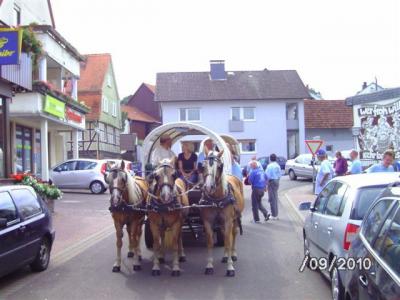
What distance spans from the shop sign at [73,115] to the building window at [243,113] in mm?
21924

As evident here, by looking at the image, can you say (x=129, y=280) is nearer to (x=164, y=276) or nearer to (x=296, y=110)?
(x=164, y=276)

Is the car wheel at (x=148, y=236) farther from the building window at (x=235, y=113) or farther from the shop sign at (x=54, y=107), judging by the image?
the building window at (x=235, y=113)

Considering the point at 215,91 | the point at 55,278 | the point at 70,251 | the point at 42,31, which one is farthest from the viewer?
the point at 215,91

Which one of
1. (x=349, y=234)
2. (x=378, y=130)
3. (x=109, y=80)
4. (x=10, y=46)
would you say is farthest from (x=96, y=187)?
(x=109, y=80)

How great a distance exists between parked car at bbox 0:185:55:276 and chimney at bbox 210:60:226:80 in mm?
42493

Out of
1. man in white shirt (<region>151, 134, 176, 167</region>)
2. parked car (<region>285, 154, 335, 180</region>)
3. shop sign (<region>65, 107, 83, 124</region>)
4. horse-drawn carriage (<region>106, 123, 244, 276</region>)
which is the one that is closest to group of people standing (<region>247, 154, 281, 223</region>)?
man in white shirt (<region>151, 134, 176, 167</region>)

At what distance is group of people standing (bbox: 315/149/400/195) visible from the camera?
1076 cm

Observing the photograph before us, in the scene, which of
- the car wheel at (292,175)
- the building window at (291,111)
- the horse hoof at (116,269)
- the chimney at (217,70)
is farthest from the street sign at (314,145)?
the chimney at (217,70)

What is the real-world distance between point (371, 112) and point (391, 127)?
45.7 inches

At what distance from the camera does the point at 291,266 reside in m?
8.73

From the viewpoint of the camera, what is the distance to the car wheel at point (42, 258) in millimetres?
8695

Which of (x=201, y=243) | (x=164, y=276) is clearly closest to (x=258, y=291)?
(x=164, y=276)

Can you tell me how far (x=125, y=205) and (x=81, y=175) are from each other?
16.7 m
